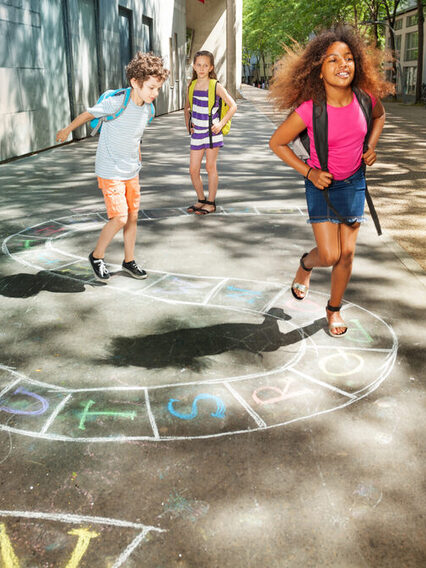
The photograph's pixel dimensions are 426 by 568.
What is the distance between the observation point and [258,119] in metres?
21.4

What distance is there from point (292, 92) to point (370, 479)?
2.18m

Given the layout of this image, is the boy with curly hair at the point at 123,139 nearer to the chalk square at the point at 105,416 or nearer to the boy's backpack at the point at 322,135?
the boy's backpack at the point at 322,135

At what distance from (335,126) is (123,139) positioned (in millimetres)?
1754

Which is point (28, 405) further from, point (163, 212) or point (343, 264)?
point (163, 212)

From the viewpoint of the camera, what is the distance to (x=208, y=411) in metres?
2.86

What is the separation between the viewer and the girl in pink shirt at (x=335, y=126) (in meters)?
3.27

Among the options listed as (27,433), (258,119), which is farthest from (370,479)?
(258,119)

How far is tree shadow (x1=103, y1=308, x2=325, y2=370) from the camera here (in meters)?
3.38

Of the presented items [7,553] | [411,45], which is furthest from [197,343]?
[411,45]

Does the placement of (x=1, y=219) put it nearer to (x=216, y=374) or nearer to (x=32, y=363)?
(x=32, y=363)

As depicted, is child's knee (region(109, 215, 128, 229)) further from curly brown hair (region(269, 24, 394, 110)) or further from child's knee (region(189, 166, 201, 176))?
child's knee (region(189, 166, 201, 176))

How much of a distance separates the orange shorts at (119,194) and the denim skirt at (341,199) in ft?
5.15

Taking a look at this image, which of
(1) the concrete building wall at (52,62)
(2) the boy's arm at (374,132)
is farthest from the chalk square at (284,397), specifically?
(1) the concrete building wall at (52,62)

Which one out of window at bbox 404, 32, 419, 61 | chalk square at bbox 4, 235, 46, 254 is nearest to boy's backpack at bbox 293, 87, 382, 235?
chalk square at bbox 4, 235, 46, 254
